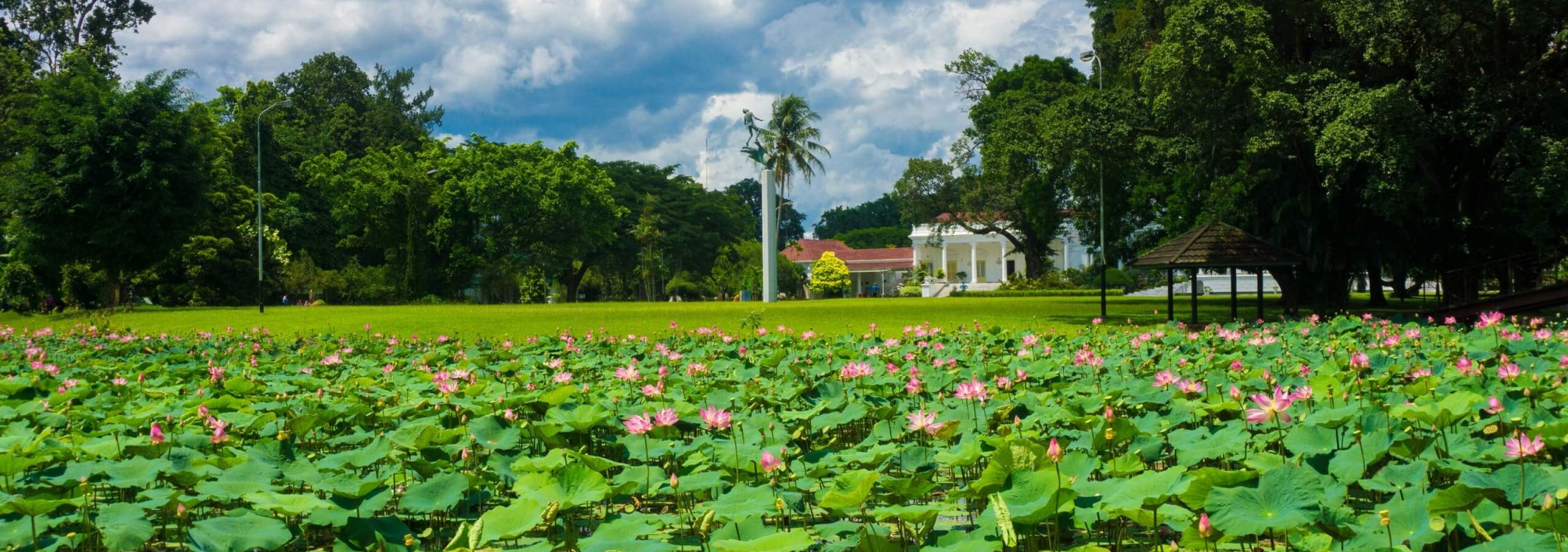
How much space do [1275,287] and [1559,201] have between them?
2989 cm

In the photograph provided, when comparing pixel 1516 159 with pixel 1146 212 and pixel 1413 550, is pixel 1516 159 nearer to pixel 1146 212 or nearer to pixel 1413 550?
pixel 1146 212

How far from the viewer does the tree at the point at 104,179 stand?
2489cm

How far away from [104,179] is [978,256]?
4501 centimetres

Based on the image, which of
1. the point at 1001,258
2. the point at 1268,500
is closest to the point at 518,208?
the point at 1001,258

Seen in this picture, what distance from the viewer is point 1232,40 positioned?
14773mm

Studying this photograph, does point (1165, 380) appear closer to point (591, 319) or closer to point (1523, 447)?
point (1523, 447)

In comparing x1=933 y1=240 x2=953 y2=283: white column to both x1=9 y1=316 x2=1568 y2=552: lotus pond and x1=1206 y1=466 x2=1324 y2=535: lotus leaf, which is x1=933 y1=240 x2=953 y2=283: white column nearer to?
x1=9 y1=316 x2=1568 y2=552: lotus pond

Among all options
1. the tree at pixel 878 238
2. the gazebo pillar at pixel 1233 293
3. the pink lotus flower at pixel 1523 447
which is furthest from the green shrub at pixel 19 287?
the tree at pixel 878 238

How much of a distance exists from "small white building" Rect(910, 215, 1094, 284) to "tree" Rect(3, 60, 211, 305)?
37.6 m

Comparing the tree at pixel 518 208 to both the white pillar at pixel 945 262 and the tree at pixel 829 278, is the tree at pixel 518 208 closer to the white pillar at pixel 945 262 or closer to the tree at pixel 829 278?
the tree at pixel 829 278

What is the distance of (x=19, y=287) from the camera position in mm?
27578

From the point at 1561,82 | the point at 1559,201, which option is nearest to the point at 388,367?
the point at 1559,201

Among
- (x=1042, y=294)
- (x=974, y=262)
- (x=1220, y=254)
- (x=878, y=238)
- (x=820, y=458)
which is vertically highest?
(x=878, y=238)

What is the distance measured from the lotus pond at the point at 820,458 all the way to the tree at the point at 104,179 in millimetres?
23219
